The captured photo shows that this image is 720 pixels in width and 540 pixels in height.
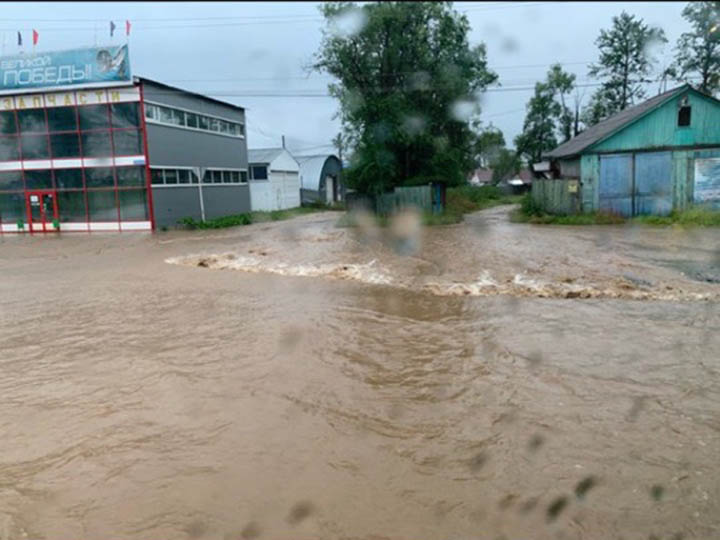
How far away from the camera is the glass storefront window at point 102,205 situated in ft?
87.7

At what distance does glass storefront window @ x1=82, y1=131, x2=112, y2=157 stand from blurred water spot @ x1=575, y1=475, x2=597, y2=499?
1044 inches

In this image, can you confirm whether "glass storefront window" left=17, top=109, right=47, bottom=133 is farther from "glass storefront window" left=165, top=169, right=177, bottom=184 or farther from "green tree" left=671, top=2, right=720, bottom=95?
"green tree" left=671, top=2, right=720, bottom=95

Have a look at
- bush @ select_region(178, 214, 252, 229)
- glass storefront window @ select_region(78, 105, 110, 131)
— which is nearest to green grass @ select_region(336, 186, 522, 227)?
bush @ select_region(178, 214, 252, 229)

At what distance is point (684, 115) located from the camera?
73.4 ft

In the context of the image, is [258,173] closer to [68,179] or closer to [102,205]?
[102,205]

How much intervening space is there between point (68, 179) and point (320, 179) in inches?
912

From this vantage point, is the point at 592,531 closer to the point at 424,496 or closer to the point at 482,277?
the point at 424,496

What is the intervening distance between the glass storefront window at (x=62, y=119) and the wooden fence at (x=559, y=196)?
2173cm

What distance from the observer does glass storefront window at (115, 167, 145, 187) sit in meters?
26.1

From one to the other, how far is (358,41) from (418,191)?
7814mm

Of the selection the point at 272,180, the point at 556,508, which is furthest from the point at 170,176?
the point at 556,508

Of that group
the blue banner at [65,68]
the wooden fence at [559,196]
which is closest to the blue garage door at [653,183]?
the wooden fence at [559,196]

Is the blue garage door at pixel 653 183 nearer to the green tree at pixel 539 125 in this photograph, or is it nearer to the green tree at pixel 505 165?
the green tree at pixel 539 125

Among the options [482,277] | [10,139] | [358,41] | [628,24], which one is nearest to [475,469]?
[482,277]
